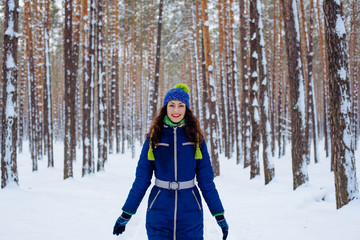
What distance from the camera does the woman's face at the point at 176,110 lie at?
2611 mm

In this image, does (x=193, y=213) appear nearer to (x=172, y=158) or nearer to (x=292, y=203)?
(x=172, y=158)

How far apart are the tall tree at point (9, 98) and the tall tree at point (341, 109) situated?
6700mm

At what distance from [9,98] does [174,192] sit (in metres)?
5.88

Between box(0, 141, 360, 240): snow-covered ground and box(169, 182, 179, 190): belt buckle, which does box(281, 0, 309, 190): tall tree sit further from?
box(169, 182, 179, 190): belt buckle

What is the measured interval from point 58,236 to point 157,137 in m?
2.75

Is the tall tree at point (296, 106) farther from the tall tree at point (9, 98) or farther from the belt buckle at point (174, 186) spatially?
the tall tree at point (9, 98)

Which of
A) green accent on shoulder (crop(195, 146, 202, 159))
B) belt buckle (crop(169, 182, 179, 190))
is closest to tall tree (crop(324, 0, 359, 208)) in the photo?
green accent on shoulder (crop(195, 146, 202, 159))

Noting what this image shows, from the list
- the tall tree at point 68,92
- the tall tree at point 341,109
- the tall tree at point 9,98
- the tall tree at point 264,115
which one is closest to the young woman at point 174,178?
the tall tree at point 341,109

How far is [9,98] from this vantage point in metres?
6.73

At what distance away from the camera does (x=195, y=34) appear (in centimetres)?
1602

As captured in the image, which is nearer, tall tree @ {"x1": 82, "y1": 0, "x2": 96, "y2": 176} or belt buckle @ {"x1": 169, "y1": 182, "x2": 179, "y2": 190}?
belt buckle @ {"x1": 169, "y1": 182, "x2": 179, "y2": 190}

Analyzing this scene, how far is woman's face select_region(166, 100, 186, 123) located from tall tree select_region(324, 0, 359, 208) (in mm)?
3408

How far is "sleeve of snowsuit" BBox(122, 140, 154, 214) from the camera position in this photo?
8.34ft

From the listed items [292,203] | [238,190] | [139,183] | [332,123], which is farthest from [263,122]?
[139,183]
